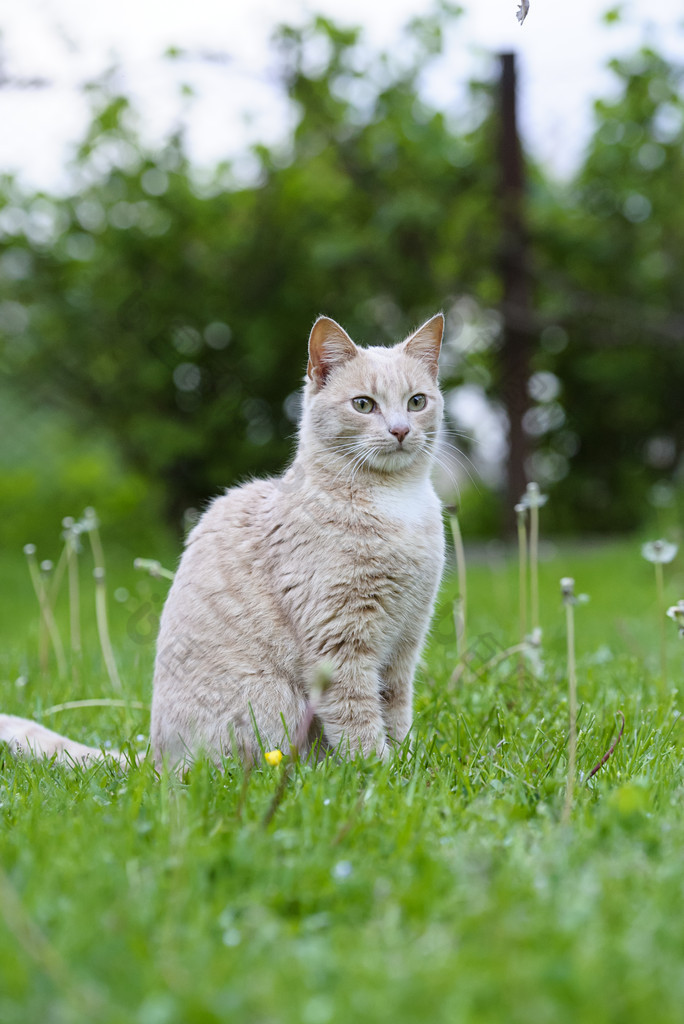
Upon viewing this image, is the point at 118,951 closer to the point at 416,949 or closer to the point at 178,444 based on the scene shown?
the point at 416,949

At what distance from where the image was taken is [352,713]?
2.29 meters

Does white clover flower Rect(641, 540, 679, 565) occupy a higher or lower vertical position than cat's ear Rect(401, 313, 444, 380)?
lower

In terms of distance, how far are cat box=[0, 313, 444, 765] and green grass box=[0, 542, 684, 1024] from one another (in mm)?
186

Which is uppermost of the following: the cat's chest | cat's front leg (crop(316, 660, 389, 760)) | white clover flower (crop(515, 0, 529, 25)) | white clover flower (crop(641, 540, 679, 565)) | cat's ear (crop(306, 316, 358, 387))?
white clover flower (crop(515, 0, 529, 25))

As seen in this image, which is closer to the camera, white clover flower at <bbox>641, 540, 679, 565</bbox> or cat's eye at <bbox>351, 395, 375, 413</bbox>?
white clover flower at <bbox>641, 540, 679, 565</bbox>

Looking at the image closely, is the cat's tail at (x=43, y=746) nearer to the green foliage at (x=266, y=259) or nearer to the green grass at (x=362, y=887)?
the green grass at (x=362, y=887)

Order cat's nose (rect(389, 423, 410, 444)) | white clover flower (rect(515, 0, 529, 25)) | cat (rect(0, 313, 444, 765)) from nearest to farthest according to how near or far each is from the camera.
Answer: white clover flower (rect(515, 0, 529, 25))
cat (rect(0, 313, 444, 765))
cat's nose (rect(389, 423, 410, 444))

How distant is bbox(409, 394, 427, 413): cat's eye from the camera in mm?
2600

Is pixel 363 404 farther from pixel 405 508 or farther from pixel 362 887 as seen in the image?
pixel 362 887

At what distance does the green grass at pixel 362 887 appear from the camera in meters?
1.20

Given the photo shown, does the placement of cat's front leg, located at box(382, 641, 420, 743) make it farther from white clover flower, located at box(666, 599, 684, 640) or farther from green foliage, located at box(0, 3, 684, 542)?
green foliage, located at box(0, 3, 684, 542)

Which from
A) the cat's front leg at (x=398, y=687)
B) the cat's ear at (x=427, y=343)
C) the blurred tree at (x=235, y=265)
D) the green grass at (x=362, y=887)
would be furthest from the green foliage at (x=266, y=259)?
the green grass at (x=362, y=887)

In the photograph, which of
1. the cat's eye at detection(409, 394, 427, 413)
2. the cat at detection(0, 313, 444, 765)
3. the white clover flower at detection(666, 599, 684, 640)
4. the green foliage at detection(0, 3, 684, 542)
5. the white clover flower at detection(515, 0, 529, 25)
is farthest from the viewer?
the green foliage at detection(0, 3, 684, 542)

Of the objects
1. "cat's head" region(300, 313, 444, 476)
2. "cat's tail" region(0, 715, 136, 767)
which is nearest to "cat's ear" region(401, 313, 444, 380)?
"cat's head" region(300, 313, 444, 476)
